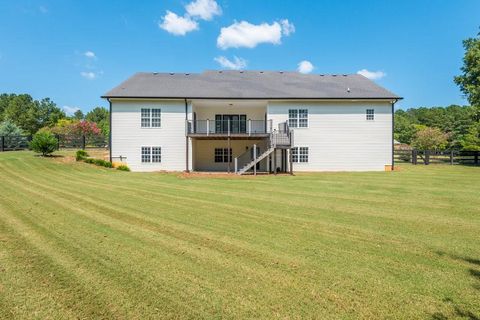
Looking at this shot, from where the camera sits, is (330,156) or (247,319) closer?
(247,319)

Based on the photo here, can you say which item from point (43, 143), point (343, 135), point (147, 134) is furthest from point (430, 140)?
point (43, 143)

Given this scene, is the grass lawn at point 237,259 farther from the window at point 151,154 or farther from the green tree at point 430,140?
the green tree at point 430,140

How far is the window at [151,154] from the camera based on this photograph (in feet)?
70.7

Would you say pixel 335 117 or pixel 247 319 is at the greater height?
pixel 335 117

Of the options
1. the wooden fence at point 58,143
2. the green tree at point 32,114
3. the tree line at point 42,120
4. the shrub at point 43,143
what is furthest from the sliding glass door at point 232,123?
the green tree at point 32,114

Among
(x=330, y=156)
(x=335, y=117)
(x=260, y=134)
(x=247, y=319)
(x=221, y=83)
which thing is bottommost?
(x=247, y=319)

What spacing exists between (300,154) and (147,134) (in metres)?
11.8

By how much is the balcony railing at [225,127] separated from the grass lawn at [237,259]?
1264 cm

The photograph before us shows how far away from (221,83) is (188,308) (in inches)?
888

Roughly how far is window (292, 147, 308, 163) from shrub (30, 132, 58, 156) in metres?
17.4

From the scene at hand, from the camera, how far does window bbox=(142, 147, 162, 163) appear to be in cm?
2156

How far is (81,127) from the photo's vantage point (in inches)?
2051

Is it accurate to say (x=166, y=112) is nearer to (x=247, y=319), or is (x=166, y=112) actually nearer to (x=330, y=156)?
(x=330, y=156)

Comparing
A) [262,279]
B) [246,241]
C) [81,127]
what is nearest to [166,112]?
[246,241]
